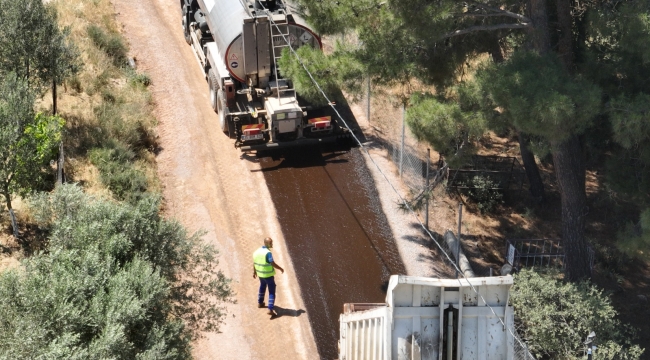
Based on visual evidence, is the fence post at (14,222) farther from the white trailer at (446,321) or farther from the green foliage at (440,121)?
the green foliage at (440,121)

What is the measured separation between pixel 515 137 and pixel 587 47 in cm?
618

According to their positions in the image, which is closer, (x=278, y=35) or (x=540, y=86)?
(x=540, y=86)

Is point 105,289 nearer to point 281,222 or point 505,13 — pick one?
point 281,222

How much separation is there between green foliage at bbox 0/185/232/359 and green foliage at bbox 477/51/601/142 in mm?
5432

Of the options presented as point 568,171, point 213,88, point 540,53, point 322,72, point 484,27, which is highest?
point 484,27

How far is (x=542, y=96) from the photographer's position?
12.0 m

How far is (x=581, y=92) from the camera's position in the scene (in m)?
12.3

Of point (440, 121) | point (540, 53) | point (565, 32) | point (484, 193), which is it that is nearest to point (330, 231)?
point (440, 121)

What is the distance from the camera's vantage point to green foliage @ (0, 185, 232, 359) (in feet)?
29.5

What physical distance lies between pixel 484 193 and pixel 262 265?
258 inches

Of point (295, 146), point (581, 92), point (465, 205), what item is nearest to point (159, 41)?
point (295, 146)

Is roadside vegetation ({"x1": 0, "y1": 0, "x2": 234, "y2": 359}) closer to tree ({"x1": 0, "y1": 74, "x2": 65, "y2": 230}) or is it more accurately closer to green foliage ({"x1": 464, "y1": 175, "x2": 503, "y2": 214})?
tree ({"x1": 0, "y1": 74, "x2": 65, "y2": 230})

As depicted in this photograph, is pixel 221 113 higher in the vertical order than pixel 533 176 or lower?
higher

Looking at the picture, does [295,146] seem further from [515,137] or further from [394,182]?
[515,137]
